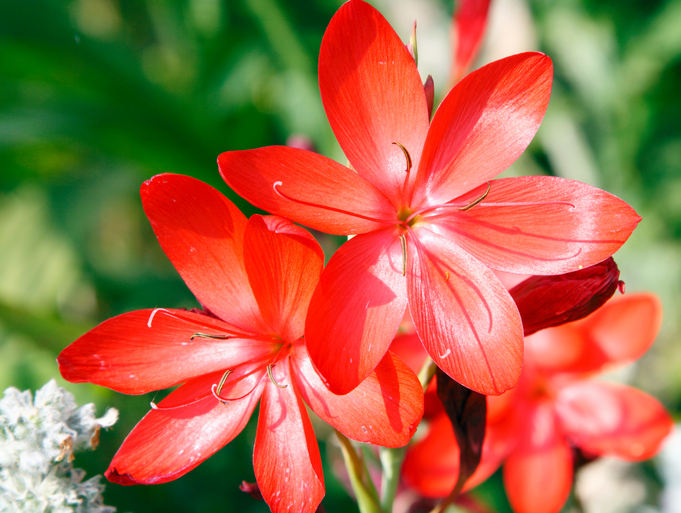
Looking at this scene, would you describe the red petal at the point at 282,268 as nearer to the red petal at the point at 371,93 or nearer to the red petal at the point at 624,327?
the red petal at the point at 371,93

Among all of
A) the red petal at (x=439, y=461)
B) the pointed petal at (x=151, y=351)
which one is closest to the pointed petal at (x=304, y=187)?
the pointed petal at (x=151, y=351)

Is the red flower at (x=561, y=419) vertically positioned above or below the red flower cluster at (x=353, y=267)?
below

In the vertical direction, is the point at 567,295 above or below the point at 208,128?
above

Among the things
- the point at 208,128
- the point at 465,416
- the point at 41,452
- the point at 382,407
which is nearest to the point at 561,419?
the point at 465,416

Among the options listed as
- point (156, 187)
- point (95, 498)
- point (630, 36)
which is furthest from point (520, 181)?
point (630, 36)

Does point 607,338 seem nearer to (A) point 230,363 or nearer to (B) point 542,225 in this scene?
(B) point 542,225

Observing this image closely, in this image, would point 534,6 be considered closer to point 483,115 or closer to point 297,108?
point 297,108

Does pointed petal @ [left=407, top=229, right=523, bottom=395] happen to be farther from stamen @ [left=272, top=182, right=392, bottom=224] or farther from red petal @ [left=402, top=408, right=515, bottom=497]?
red petal @ [left=402, top=408, right=515, bottom=497]
